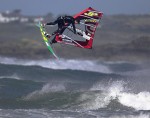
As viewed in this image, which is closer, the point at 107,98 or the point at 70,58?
the point at 107,98

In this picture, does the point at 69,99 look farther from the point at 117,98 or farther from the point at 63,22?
the point at 63,22

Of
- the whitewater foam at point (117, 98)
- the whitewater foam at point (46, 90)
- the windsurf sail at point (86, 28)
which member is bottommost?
the whitewater foam at point (46, 90)

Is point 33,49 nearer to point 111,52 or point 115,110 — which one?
point 111,52

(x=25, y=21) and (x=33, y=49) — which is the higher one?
(x=33, y=49)

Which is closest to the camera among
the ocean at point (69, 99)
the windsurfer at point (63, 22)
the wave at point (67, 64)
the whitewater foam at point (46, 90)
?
the ocean at point (69, 99)

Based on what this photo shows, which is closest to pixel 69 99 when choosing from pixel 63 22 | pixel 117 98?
pixel 117 98

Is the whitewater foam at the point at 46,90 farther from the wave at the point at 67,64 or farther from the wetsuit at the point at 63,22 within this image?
the wave at the point at 67,64

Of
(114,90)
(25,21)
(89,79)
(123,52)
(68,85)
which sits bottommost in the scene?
(25,21)

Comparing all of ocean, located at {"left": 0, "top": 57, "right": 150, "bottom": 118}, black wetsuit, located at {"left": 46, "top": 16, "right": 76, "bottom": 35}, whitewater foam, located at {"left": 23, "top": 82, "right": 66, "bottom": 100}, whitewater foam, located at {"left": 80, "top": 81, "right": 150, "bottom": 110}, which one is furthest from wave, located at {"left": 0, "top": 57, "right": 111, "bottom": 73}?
black wetsuit, located at {"left": 46, "top": 16, "right": 76, "bottom": 35}

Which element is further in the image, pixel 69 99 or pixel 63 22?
pixel 69 99

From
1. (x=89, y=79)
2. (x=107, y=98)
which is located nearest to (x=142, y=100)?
(x=107, y=98)

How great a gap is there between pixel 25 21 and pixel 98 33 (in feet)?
44.5

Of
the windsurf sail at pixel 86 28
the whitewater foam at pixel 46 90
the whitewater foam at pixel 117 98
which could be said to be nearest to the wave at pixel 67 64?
the whitewater foam at pixel 46 90

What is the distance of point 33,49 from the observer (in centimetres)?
6128
